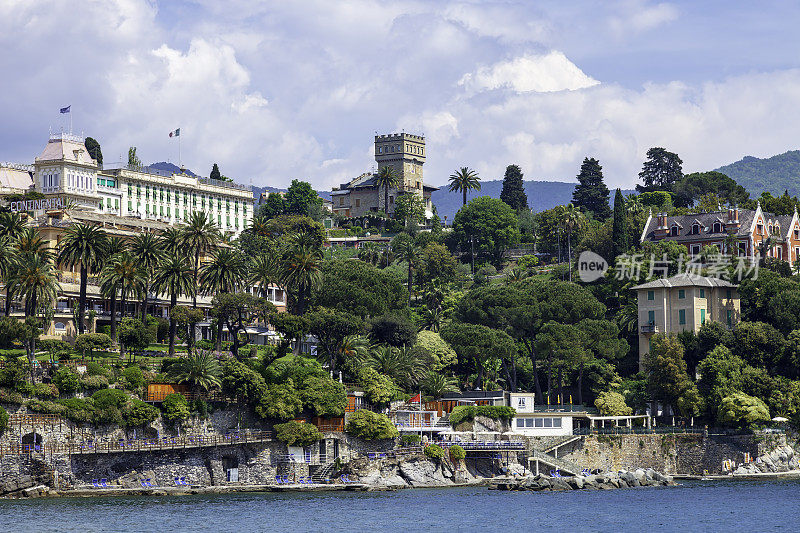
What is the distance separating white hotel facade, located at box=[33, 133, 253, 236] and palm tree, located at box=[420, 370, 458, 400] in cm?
4631

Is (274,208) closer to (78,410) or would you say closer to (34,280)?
(34,280)

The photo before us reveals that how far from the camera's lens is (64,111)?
433ft

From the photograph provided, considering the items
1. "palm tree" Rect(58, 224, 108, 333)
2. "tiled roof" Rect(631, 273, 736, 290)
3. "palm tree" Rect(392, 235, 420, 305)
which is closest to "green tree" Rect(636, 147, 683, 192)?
"palm tree" Rect(392, 235, 420, 305)

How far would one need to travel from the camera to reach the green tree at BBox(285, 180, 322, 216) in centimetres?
18725

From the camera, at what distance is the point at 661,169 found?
19750cm

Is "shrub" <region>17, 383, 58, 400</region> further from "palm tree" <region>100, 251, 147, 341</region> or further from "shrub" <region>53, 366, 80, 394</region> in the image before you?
"palm tree" <region>100, 251, 147, 341</region>

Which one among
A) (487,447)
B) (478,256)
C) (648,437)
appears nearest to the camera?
(487,447)

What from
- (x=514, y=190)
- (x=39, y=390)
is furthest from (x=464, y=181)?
(x=39, y=390)

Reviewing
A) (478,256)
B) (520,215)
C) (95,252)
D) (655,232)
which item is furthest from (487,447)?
(520,215)

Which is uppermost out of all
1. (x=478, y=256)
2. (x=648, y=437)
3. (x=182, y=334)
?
(x=478, y=256)

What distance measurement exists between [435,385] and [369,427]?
15117 mm

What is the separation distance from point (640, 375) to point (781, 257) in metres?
38.3

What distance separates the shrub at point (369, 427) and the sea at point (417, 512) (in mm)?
5811

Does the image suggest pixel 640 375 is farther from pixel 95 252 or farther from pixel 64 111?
pixel 64 111
